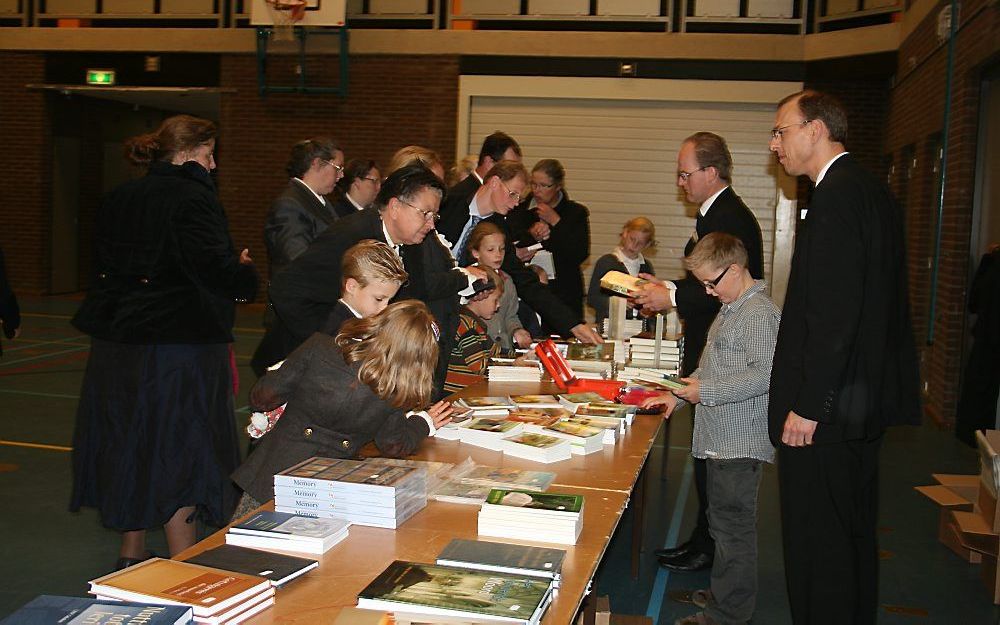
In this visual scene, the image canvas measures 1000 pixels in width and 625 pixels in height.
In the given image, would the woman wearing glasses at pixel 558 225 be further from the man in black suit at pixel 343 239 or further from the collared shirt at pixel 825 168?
the collared shirt at pixel 825 168

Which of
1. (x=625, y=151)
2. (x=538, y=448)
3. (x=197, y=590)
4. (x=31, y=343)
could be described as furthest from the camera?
(x=625, y=151)

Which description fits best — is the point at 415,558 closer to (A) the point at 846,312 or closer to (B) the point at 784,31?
(A) the point at 846,312

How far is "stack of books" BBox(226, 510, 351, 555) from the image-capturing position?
2.19 meters

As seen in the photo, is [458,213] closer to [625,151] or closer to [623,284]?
[623,284]

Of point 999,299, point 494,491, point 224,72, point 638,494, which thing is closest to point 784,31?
point 999,299

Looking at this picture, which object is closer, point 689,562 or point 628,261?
point 689,562

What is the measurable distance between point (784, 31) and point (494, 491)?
11.5 m

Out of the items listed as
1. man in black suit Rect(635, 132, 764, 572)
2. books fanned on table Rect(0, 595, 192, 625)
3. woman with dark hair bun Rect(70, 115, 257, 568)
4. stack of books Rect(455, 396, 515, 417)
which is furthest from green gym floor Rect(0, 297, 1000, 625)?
books fanned on table Rect(0, 595, 192, 625)

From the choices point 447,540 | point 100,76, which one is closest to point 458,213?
point 447,540

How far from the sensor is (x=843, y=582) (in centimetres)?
301

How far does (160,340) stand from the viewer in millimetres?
3760

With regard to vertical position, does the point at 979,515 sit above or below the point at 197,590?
below

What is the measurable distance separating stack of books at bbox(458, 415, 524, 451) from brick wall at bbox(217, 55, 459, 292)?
412 inches

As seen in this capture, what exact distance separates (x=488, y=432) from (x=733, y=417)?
1.04 meters
